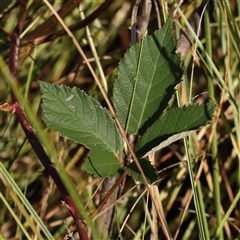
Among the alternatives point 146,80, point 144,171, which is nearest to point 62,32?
point 146,80

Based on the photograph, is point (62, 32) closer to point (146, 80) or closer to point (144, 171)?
point (146, 80)

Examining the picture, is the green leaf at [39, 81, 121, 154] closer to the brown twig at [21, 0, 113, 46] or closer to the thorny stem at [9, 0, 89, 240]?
the thorny stem at [9, 0, 89, 240]

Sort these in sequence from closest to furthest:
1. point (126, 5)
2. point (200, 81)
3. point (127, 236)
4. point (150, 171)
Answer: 1. point (150, 171)
2. point (127, 236)
3. point (200, 81)
4. point (126, 5)

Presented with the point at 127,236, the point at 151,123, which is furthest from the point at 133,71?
the point at 127,236

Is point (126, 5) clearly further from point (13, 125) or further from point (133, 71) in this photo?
point (133, 71)

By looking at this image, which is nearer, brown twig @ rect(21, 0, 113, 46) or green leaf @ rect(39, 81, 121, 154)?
green leaf @ rect(39, 81, 121, 154)

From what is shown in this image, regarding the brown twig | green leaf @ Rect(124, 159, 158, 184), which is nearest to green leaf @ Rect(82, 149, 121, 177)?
green leaf @ Rect(124, 159, 158, 184)

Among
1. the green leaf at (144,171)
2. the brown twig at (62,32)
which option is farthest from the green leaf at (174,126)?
the brown twig at (62,32)
